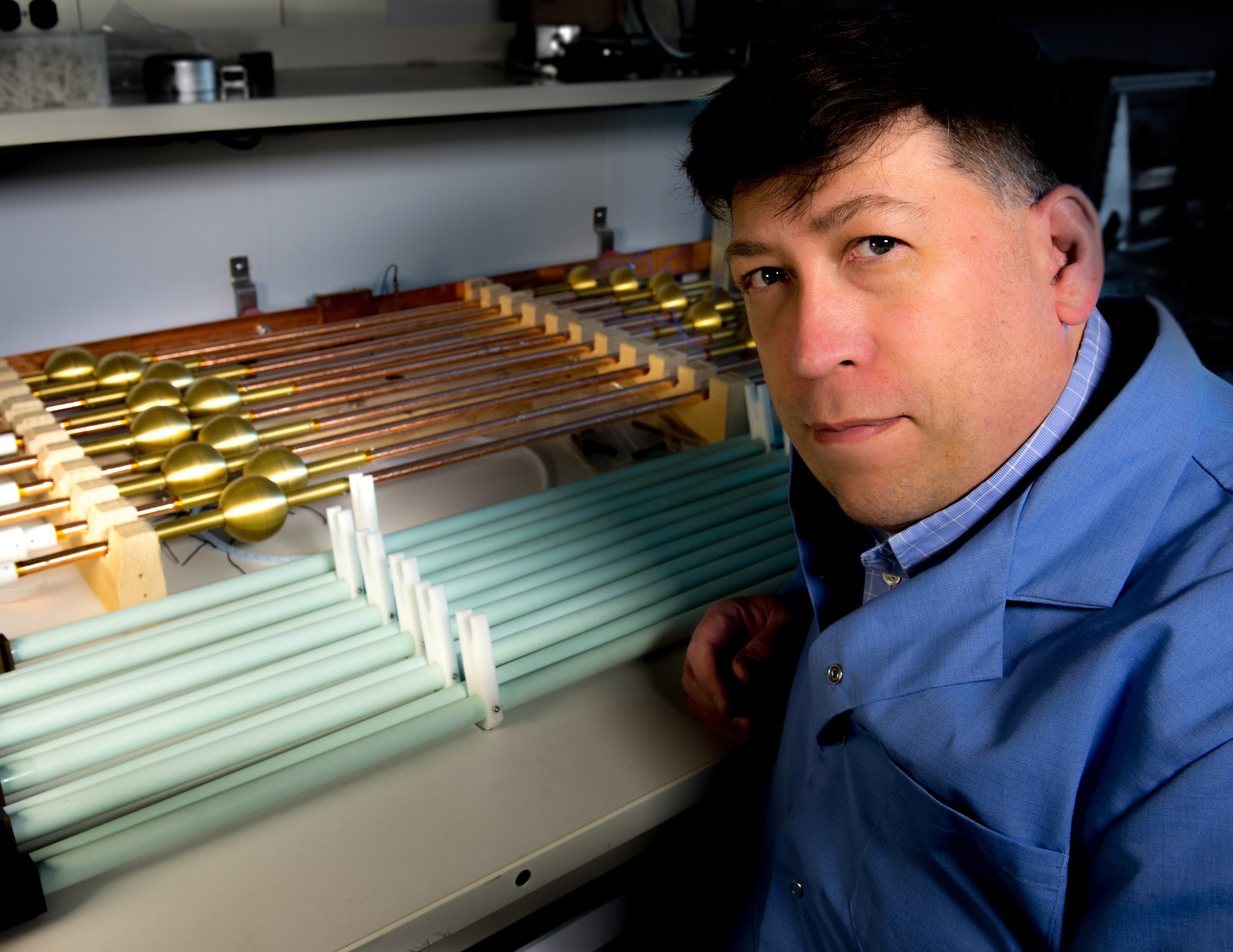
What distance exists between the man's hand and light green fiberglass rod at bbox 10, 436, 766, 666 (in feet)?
Answer: 0.97

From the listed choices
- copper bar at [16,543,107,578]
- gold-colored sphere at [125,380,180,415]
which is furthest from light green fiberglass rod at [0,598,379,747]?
gold-colored sphere at [125,380,180,415]

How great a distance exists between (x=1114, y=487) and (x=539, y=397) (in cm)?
102

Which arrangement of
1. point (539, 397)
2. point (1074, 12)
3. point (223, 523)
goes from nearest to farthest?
point (223, 523), point (539, 397), point (1074, 12)

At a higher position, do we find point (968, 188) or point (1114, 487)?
point (968, 188)

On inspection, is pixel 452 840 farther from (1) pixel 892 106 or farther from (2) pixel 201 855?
(1) pixel 892 106

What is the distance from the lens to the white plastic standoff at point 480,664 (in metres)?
0.99

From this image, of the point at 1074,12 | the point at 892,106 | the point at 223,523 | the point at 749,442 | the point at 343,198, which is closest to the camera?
the point at 892,106

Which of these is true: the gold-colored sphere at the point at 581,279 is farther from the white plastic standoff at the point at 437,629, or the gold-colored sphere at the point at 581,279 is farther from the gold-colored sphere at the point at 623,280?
the white plastic standoff at the point at 437,629

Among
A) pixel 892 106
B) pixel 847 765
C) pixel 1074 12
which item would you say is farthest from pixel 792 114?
pixel 1074 12

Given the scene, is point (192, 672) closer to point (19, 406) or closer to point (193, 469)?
point (193, 469)

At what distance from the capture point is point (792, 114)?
0.80 meters

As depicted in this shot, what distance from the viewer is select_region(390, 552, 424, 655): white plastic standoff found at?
105 cm

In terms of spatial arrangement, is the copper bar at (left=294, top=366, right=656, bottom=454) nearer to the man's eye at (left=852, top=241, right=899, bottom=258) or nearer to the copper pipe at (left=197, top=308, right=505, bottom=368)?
the copper pipe at (left=197, top=308, right=505, bottom=368)

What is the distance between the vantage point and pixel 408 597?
106 cm
